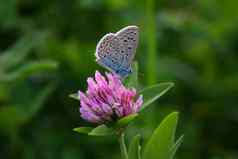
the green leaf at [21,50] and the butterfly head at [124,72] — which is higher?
the butterfly head at [124,72]

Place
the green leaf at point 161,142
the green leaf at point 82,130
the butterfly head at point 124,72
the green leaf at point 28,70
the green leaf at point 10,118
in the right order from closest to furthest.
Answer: the green leaf at point 161,142
the green leaf at point 82,130
the butterfly head at point 124,72
the green leaf at point 28,70
the green leaf at point 10,118

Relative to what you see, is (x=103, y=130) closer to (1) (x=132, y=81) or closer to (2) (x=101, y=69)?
(1) (x=132, y=81)

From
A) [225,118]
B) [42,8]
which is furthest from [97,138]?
[42,8]

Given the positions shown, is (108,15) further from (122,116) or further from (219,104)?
(122,116)

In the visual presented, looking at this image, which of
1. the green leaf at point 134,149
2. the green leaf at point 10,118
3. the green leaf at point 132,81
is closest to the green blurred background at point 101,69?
the green leaf at point 10,118

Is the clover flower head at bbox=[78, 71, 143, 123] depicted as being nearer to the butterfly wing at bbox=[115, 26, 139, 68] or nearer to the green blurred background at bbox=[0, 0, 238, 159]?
the butterfly wing at bbox=[115, 26, 139, 68]

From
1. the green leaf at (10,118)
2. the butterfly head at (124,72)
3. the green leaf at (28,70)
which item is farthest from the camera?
the green leaf at (10,118)

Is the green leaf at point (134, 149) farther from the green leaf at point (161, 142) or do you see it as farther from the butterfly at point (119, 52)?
the butterfly at point (119, 52)

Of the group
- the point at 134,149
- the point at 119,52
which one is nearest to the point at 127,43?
the point at 119,52
